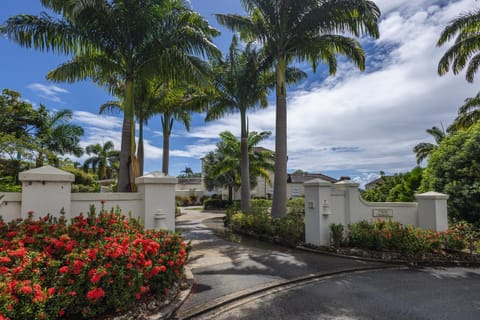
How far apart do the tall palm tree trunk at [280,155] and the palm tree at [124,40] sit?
402 cm

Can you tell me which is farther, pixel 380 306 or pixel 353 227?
pixel 353 227

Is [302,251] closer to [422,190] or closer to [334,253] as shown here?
[334,253]

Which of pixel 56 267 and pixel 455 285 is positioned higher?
pixel 56 267

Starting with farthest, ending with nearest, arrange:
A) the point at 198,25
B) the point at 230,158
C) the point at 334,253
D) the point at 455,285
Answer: the point at 230,158, the point at 198,25, the point at 334,253, the point at 455,285

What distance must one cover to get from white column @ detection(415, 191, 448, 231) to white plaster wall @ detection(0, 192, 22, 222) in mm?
10788

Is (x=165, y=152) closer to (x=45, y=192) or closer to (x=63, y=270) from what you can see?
(x=45, y=192)

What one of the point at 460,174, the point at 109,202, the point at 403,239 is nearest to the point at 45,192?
the point at 109,202

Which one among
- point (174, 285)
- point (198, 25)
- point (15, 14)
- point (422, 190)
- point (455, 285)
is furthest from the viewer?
point (422, 190)

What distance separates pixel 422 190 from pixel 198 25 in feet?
36.9

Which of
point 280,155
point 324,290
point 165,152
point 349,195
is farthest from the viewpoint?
point 165,152

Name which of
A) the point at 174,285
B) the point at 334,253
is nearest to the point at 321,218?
the point at 334,253

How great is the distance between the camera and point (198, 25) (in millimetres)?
8992

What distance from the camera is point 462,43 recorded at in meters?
12.5

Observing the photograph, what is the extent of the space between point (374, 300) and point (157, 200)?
15.5 ft
